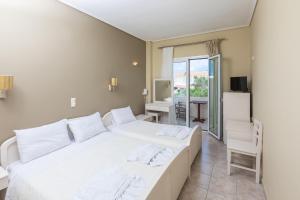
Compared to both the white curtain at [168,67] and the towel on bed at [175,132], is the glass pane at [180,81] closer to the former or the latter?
the white curtain at [168,67]

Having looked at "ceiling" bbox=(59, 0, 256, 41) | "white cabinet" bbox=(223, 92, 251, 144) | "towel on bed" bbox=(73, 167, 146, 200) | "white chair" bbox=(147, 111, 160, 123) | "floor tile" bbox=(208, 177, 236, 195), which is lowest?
"floor tile" bbox=(208, 177, 236, 195)

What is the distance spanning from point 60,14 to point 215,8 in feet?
9.00

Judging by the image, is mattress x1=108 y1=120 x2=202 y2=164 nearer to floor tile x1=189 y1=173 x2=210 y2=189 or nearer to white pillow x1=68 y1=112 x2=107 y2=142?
floor tile x1=189 y1=173 x2=210 y2=189

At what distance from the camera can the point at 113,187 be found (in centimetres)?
143

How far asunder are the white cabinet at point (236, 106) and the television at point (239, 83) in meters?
0.18

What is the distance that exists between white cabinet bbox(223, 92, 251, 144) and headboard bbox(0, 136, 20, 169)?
13.0 ft

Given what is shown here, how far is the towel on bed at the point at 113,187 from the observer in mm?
1334

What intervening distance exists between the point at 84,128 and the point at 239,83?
11.4 ft

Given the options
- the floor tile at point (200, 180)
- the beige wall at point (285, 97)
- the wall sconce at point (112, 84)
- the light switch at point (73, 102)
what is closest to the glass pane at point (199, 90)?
the wall sconce at point (112, 84)

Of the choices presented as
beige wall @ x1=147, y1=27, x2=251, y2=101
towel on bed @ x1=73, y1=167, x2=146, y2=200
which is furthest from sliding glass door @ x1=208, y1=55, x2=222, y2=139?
towel on bed @ x1=73, y1=167, x2=146, y2=200

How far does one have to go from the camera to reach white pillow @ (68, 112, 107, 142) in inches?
105

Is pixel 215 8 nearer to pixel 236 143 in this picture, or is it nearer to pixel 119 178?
pixel 236 143

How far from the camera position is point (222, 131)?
13.5ft

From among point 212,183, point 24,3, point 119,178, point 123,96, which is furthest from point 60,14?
point 212,183
